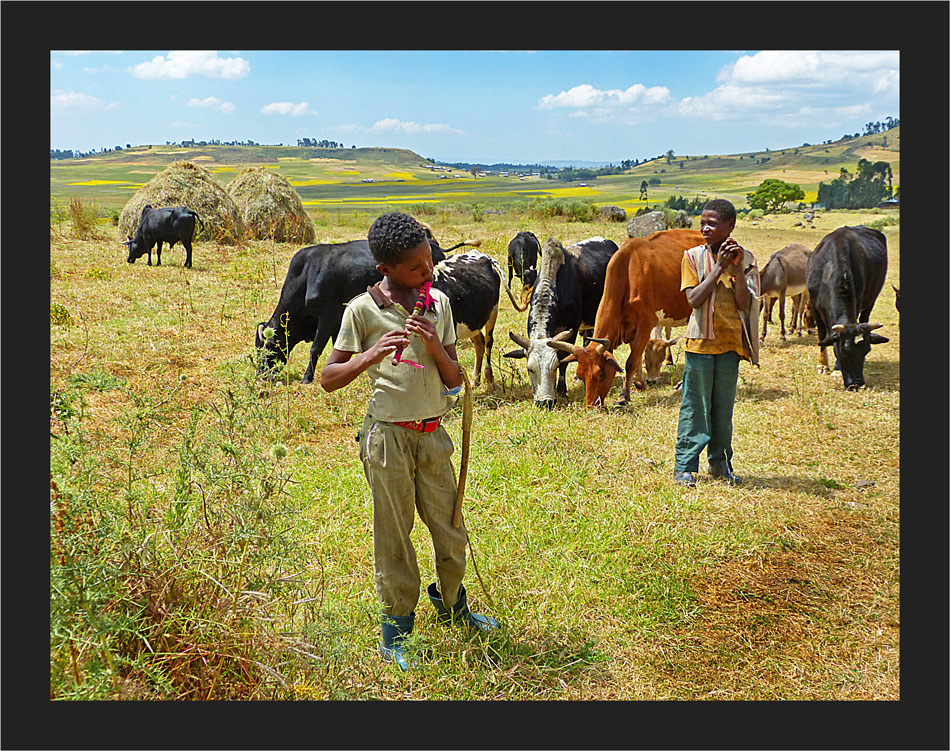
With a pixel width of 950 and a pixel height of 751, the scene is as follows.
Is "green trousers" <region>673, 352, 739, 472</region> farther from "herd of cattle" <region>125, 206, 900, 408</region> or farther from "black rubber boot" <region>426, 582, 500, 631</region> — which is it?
"black rubber boot" <region>426, 582, 500, 631</region>

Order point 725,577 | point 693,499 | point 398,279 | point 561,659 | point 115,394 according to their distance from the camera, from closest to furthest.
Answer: point 398,279, point 561,659, point 725,577, point 693,499, point 115,394

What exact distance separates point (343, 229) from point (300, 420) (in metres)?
19.2

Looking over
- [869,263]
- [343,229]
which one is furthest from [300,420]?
[343,229]

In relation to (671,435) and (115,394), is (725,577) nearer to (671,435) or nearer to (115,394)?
(671,435)

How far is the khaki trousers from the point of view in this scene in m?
3.11

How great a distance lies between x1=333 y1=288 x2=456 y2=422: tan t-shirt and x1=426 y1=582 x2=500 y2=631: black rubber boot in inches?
38.7

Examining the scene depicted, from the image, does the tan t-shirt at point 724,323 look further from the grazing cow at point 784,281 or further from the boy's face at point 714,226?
the grazing cow at point 784,281

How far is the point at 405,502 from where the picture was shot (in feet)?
10.5

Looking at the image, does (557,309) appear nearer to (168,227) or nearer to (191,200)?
(168,227)

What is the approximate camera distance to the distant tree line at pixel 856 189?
24.1 metres

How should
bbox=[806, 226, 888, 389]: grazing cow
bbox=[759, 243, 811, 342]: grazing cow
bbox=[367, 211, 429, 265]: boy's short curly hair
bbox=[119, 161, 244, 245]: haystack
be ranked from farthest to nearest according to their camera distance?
1. bbox=[119, 161, 244, 245]: haystack
2. bbox=[759, 243, 811, 342]: grazing cow
3. bbox=[806, 226, 888, 389]: grazing cow
4. bbox=[367, 211, 429, 265]: boy's short curly hair

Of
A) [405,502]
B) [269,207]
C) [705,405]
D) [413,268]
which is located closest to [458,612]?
[405,502]

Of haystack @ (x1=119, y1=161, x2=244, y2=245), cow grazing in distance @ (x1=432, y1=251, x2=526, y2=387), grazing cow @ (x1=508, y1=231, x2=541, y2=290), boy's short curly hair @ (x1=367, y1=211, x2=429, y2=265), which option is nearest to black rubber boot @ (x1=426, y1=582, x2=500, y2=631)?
boy's short curly hair @ (x1=367, y1=211, x2=429, y2=265)

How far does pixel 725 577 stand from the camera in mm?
4371
